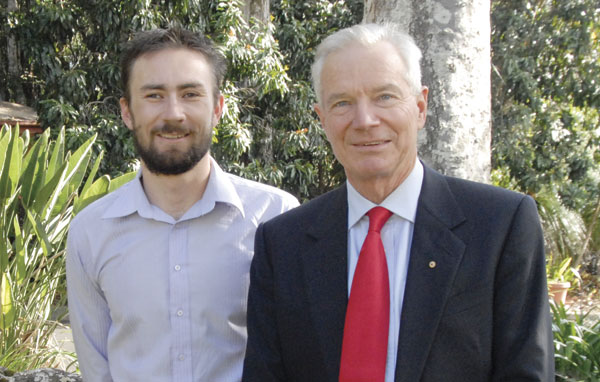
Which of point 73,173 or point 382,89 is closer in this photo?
point 382,89

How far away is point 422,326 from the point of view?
1951 mm

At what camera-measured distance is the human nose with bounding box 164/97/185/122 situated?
2539mm

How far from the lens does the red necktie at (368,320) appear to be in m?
1.96

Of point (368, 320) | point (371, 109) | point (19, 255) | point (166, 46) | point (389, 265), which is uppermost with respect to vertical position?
point (166, 46)

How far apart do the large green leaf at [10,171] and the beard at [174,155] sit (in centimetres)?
253

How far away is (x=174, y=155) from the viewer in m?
2.57

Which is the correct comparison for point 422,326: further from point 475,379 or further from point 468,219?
point 468,219

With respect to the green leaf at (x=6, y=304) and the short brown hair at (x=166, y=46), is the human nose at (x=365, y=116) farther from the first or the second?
the green leaf at (x=6, y=304)

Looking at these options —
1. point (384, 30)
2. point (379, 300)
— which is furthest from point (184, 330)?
point (384, 30)

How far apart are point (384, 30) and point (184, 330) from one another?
1.30 metres

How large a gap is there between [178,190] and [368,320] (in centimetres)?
103

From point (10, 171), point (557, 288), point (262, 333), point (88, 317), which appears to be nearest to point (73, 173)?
point (10, 171)

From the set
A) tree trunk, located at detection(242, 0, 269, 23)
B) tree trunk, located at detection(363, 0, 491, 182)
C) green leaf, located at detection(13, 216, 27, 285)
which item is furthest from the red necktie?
tree trunk, located at detection(242, 0, 269, 23)

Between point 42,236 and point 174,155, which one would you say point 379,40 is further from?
point 42,236
